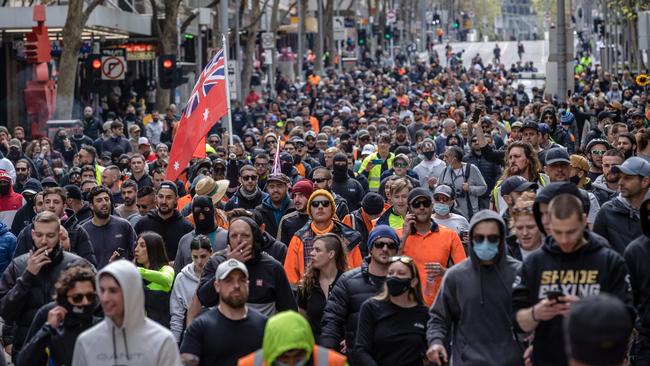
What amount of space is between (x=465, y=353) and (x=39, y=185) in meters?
10.2

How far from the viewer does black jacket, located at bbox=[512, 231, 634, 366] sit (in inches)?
284

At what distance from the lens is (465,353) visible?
757cm

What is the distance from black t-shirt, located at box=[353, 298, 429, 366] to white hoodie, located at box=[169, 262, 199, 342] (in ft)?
6.45

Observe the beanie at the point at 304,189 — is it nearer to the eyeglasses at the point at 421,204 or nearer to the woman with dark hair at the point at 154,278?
the woman with dark hair at the point at 154,278

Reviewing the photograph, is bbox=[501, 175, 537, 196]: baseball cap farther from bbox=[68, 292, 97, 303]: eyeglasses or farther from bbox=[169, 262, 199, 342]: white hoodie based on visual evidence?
bbox=[68, 292, 97, 303]: eyeglasses

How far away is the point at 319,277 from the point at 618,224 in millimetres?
1989

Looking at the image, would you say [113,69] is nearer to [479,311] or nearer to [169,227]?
[169,227]

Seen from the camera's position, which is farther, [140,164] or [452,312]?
[140,164]

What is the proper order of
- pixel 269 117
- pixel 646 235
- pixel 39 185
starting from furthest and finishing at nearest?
pixel 269 117 < pixel 39 185 < pixel 646 235

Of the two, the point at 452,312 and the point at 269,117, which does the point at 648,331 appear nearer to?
the point at 452,312

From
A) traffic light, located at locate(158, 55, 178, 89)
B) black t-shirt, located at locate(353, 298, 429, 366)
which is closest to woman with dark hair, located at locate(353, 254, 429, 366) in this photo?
black t-shirt, located at locate(353, 298, 429, 366)

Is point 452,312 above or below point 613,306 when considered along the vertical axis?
below

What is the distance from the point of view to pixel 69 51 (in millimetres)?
29844


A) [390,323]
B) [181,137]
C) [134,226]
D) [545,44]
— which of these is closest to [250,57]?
[181,137]
